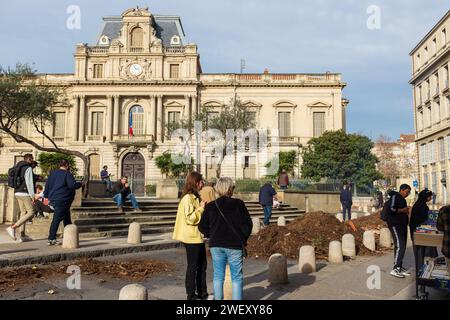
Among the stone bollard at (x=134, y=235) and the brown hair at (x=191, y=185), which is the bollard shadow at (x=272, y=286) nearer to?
the brown hair at (x=191, y=185)

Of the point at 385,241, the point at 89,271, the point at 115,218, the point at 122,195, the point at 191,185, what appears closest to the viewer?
the point at 191,185

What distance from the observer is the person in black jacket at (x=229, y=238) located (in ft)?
14.8

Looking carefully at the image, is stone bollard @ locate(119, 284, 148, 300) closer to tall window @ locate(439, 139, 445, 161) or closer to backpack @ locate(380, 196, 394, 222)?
backpack @ locate(380, 196, 394, 222)

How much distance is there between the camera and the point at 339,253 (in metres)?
8.50

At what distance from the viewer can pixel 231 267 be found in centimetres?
457

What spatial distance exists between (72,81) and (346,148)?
31489mm

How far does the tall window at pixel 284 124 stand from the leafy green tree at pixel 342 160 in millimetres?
6463

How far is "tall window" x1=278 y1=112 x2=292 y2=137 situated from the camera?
44.8m

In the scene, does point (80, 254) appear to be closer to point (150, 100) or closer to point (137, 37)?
point (150, 100)

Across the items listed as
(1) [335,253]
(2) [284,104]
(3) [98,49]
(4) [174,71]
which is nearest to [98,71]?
(3) [98,49]

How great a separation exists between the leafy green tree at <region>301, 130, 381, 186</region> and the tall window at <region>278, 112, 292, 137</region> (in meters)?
6.46

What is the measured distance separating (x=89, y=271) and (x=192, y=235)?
300 cm

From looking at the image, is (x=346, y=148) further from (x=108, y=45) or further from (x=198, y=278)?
(x=198, y=278)
